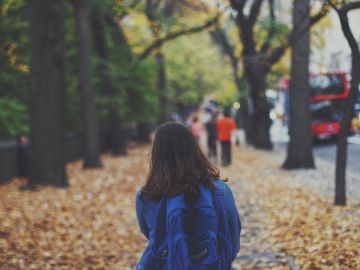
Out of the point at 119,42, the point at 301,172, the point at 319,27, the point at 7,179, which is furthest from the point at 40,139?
the point at 319,27

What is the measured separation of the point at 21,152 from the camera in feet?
63.9

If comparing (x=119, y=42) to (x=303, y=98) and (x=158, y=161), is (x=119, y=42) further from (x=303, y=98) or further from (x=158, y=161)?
(x=158, y=161)

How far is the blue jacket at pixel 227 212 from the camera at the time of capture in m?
3.22

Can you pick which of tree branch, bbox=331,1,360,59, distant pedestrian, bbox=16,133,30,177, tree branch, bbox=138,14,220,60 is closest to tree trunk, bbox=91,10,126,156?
tree branch, bbox=138,14,220,60

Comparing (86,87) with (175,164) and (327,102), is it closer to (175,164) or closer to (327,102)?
(327,102)

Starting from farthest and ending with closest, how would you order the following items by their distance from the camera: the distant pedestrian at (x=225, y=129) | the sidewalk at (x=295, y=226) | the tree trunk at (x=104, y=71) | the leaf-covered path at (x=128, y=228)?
the tree trunk at (x=104, y=71) → the distant pedestrian at (x=225, y=129) → the leaf-covered path at (x=128, y=228) → the sidewalk at (x=295, y=226)

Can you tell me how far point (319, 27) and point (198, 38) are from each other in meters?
32.6

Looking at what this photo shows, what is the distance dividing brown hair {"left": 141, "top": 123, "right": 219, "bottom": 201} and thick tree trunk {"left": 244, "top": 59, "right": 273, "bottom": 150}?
20.1m

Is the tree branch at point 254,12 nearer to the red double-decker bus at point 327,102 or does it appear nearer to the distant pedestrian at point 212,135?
the distant pedestrian at point 212,135

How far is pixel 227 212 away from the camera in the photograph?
3250mm

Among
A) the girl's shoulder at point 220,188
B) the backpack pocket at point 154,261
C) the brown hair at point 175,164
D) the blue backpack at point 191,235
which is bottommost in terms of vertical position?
the backpack pocket at point 154,261

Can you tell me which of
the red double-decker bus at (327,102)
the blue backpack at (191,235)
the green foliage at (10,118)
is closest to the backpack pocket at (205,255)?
the blue backpack at (191,235)

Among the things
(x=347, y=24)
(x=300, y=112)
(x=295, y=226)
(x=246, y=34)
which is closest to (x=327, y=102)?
(x=246, y=34)

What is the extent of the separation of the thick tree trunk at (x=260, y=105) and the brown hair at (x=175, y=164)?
20135mm
